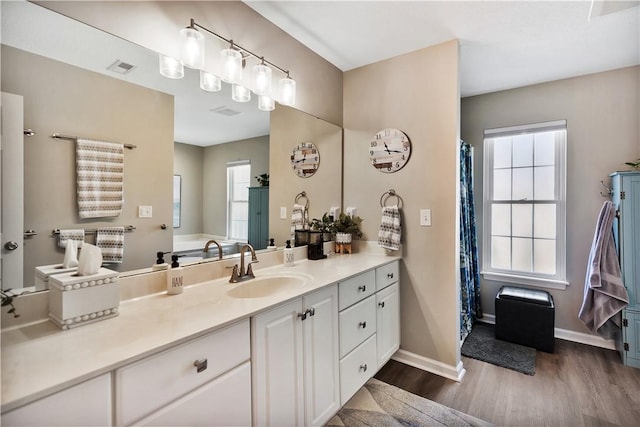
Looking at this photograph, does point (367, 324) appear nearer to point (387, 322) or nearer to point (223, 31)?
point (387, 322)

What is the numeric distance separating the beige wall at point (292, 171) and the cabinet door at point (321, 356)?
0.74 metres

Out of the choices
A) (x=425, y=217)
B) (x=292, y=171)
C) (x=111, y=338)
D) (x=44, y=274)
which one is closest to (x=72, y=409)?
(x=111, y=338)

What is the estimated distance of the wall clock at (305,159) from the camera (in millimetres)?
2359

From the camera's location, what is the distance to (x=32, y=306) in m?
1.06

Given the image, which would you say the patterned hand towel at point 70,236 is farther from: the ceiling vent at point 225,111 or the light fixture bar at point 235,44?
the light fixture bar at point 235,44

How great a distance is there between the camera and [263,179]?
6.89ft

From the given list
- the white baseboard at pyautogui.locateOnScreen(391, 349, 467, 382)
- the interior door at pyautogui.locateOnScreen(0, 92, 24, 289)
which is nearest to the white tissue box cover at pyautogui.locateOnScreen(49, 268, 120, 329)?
the interior door at pyautogui.locateOnScreen(0, 92, 24, 289)

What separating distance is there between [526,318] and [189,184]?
3.02 m

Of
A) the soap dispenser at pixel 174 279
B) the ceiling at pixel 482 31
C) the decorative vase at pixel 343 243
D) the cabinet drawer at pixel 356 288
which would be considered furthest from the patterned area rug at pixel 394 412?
the ceiling at pixel 482 31

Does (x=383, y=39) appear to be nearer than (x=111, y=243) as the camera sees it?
No

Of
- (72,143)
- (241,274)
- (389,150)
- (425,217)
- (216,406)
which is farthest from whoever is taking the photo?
(389,150)

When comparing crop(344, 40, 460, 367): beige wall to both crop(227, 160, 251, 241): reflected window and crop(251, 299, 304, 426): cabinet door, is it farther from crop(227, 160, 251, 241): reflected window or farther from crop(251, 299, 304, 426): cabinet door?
crop(251, 299, 304, 426): cabinet door

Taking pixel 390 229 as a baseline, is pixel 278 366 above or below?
below

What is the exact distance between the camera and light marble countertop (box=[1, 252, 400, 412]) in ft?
2.39
